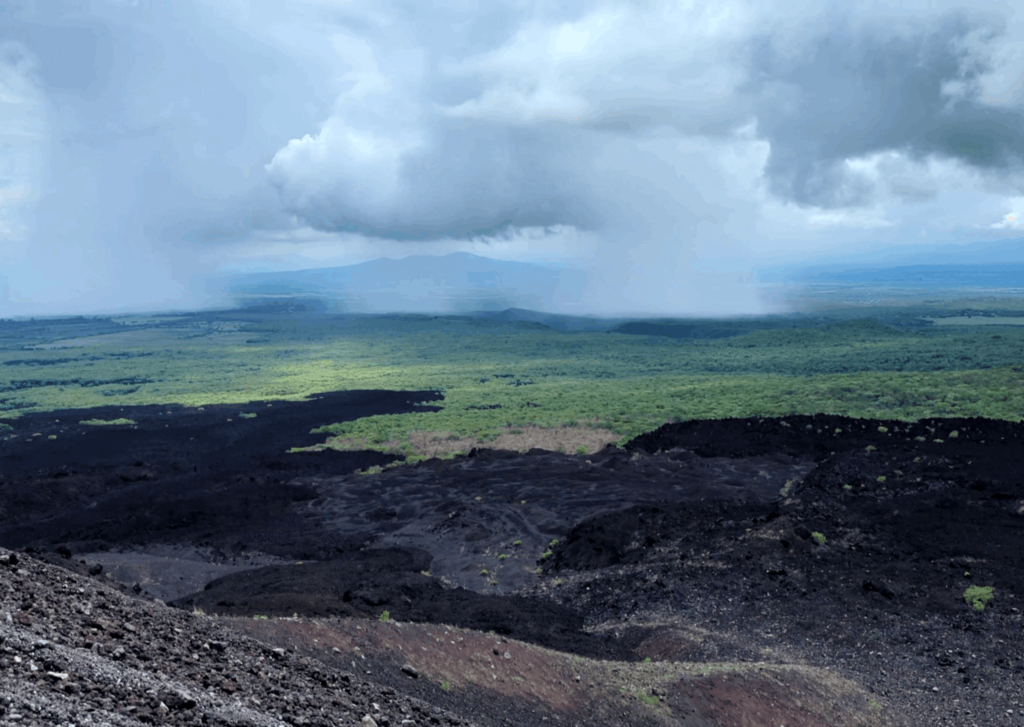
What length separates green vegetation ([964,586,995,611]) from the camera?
1636 centimetres

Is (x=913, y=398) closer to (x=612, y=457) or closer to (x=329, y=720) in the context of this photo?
(x=612, y=457)

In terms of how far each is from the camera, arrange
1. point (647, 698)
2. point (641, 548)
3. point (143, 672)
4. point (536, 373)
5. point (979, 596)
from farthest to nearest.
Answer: point (536, 373) < point (641, 548) < point (979, 596) < point (647, 698) < point (143, 672)

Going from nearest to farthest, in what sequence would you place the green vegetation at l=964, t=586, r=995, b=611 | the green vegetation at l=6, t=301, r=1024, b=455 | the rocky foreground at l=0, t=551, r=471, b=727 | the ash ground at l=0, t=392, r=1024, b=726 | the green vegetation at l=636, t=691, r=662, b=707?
the rocky foreground at l=0, t=551, r=471, b=727, the green vegetation at l=636, t=691, r=662, b=707, the ash ground at l=0, t=392, r=1024, b=726, the green vegetation at l=964, t=586, r=995, b=611, the green vegetation at l=6, t=301, r=1024, b=455

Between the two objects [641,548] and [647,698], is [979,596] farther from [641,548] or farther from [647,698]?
[647,698]

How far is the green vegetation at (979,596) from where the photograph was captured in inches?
644

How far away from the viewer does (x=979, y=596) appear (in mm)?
16641

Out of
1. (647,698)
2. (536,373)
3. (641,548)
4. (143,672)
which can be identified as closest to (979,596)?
(641,548)

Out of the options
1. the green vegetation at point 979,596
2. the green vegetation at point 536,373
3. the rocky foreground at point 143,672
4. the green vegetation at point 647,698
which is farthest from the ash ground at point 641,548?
the green vegetation at point 536,373

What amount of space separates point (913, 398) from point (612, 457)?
93.1 ft

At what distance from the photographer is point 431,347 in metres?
120

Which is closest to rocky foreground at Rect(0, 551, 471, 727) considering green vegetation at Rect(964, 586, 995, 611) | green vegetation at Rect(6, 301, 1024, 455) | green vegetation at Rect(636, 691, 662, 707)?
green vegetation at Rect(636, 691, 662, 707)

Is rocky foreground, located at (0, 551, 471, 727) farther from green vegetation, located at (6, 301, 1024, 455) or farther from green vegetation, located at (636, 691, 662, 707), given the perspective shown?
green vegetation, located at (6, 301, 1024, 455)

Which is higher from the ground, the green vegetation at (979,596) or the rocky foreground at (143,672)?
the rocky foreground at (143,672)

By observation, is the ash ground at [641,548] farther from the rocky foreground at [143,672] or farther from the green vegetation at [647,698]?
the rocky foreground at [143,672]
